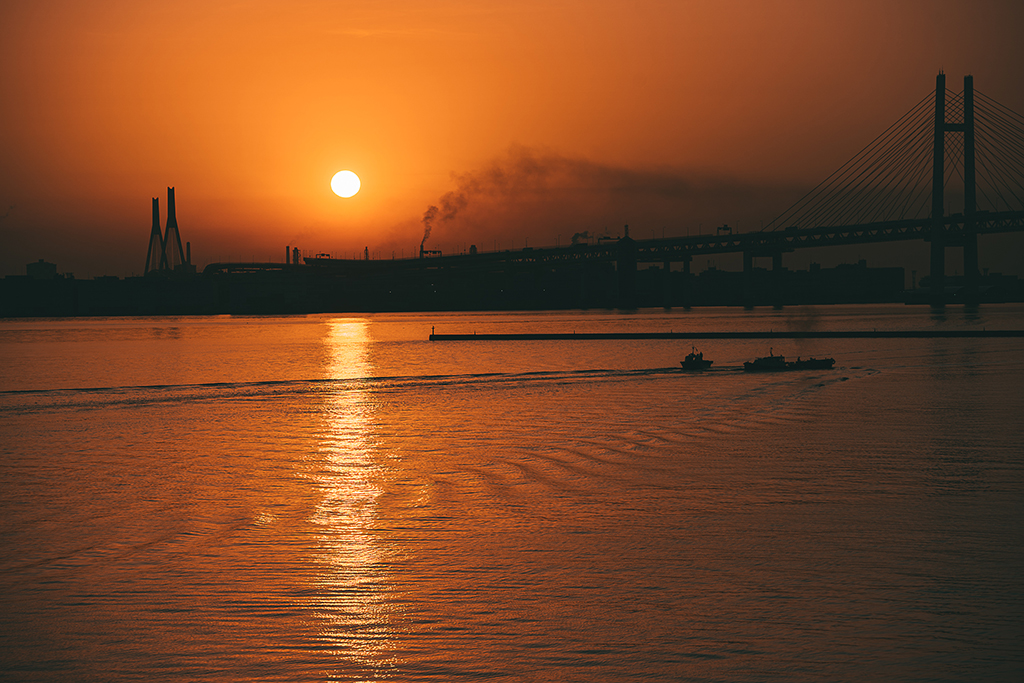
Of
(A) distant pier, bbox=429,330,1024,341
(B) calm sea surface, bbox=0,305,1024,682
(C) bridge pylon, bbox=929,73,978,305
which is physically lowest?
(A) distant pier, bbox=429,330,1024,341

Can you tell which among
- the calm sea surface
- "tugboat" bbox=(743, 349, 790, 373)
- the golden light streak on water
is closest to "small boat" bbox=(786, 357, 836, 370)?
"tugboat" bbox=(743, 349, 790, 373)

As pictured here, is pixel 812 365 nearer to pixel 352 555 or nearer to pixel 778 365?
pixel 778 365

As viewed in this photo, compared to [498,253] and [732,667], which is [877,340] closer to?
[732,667]

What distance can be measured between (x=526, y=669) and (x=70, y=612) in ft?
11.4

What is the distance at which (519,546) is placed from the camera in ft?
27.3

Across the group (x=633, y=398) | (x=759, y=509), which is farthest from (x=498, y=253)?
(x=759, y=509)

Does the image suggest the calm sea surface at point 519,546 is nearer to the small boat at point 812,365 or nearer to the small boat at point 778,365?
the small boat at point 778,365

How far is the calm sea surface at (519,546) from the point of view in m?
5.59

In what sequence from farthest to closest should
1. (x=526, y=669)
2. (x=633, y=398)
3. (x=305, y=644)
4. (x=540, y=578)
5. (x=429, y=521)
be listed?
(x=633, y=398), (x=429, y=521), (x=540, y=578), (x=305, y=644), (x=526, y=669)

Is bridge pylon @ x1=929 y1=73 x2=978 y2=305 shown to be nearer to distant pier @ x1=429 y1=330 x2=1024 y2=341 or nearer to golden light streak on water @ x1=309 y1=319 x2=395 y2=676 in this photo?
distant pier @ x1=429 y1=330 x2=1024 y2=341

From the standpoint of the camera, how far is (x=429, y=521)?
950 centimetres

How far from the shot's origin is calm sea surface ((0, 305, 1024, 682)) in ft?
18.3

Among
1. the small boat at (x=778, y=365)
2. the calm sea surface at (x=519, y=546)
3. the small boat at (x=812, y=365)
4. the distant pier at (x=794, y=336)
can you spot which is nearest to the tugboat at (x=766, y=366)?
the small boat at (x=778, y=365)

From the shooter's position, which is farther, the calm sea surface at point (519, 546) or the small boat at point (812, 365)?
the small boat at point (812, 365)
